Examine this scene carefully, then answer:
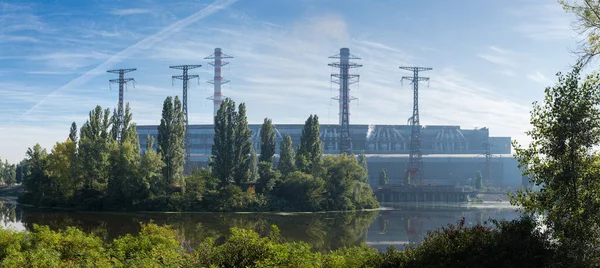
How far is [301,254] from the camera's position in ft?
51.1

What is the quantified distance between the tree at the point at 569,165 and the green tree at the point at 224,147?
52.4 metres

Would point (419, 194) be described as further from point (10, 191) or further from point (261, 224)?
point (10, 191)

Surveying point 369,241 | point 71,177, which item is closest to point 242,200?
point 71,177

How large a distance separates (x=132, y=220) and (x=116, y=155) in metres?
17.3

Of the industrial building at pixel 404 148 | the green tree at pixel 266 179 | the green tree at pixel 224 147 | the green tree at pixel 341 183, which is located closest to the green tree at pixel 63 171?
the green tree at pixel 224 147

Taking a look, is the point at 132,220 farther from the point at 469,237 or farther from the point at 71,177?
the point at 469,237

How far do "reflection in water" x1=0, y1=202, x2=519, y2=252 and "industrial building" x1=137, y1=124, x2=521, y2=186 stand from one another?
8584cm

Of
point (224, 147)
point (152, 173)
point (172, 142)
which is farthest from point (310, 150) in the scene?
point (152, 173)

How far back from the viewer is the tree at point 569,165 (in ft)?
48.3

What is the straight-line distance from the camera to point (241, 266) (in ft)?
52.0

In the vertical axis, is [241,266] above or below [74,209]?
above

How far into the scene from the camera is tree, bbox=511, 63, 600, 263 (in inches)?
579

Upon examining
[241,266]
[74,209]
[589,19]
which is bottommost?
[74,209]

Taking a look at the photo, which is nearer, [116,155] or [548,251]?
[548,251]
